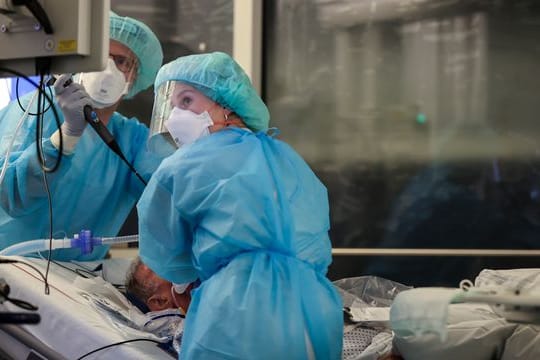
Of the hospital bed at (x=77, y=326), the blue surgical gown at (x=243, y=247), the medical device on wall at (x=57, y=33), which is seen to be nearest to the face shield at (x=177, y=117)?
the blue surgical gown at (x=243, y=247)

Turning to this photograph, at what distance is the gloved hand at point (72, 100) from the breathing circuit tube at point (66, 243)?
0.35m

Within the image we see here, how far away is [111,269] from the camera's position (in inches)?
96.6

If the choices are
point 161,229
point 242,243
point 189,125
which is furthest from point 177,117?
point 242,243

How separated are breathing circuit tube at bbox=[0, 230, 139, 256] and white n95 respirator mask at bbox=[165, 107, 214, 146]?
53 centimetres

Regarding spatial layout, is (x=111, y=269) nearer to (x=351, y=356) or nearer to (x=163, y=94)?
(x=163, y=94)

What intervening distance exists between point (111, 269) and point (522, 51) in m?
2.08

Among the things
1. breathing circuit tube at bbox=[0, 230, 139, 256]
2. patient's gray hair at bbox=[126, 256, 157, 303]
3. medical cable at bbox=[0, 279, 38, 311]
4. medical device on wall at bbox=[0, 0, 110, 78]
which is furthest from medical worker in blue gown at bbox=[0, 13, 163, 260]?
medical cable at bbox=[0, 279, 38, 311]

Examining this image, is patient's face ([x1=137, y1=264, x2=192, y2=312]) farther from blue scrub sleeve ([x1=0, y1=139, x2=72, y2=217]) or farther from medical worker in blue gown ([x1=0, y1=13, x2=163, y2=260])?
blue scrub sleeve ([x1=0, y1=139, x2=72, y2=217])

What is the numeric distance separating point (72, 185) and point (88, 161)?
10 cm

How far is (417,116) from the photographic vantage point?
334 cm

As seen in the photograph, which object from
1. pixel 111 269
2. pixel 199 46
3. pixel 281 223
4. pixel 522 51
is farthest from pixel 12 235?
pixel 522 51

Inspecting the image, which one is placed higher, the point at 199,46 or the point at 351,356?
the point at 199,46

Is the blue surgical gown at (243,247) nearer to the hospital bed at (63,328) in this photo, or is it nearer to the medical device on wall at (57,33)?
the hospital bed at (63,328)

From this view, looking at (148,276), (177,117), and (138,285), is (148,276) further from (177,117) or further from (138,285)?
(177,117)
